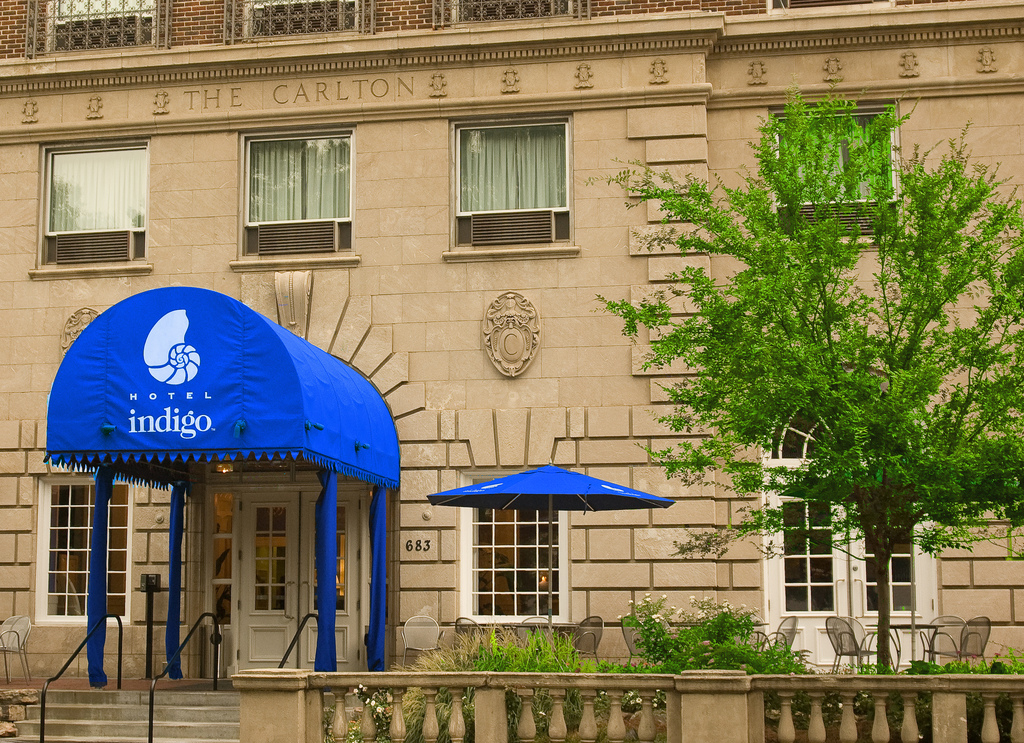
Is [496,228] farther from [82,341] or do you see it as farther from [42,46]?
[42,46]

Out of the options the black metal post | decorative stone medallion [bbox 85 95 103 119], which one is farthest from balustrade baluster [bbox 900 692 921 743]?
decorative stone medallion [bbox 85 95 103 119]

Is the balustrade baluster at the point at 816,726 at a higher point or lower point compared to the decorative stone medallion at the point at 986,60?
lower

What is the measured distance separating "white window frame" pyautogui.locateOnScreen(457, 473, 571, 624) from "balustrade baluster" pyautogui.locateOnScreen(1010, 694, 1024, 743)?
752 centimetres

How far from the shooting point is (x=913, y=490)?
12.2 metres

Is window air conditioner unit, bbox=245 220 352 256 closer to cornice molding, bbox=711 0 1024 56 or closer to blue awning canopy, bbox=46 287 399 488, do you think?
blue awning canopy, bbox=46 287 399 488

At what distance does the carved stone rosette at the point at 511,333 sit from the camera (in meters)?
17.5

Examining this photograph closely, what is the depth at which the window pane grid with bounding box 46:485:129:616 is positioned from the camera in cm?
1827

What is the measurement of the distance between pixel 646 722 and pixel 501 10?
1150 centimetres

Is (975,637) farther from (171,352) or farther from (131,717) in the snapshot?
(171,352)

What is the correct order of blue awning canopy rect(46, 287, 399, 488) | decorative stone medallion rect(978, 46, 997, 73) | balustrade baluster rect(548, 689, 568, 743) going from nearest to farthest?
balustrade baluster rect(548, 689, 568, 743) → blue awning canopy rect(46, 287, 399, 488) → decorative stone medallion rect(978, 46, 997, 73)

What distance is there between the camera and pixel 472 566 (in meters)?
17.5

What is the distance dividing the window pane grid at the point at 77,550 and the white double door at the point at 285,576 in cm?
189

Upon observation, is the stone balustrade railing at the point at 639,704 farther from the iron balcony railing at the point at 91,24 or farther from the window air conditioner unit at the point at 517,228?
the iron balcony railing at the point at 91,24

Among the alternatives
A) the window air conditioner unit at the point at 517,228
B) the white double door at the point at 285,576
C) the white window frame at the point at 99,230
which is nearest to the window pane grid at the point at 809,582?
the window air conditioner unit at the point at 517,228
